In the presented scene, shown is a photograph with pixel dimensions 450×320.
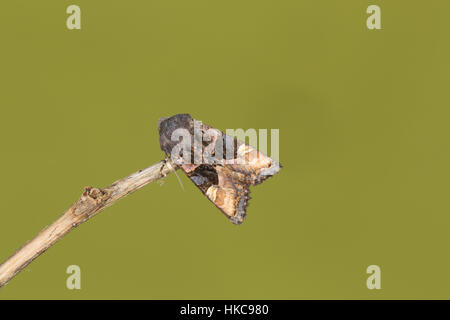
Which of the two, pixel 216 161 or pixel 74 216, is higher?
pixel 216 161

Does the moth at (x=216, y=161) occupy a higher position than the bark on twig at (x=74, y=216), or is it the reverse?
the moth at (x=216, y=161)

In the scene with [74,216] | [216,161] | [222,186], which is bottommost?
[74,216]

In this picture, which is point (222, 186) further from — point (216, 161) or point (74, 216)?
point (74, 216)

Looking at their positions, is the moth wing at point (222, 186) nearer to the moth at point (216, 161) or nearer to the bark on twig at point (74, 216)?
the moth at point (216, 161)

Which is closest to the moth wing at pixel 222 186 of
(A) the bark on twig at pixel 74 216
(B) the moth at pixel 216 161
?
(B) the moth at pixel 216 161

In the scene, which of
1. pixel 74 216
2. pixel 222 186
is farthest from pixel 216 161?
pixel 74 216
